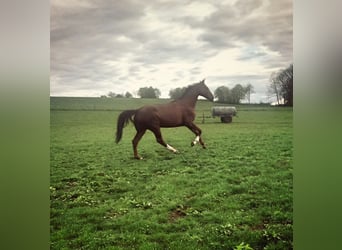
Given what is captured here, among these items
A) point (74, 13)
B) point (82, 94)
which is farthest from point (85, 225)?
point (74, 13)

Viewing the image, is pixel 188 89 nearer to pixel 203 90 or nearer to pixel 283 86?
pixel 203 90

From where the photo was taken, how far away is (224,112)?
11.0 ft

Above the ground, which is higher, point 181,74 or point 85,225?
point 181,74

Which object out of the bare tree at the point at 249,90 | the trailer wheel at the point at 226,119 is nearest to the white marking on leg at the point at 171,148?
the trailer wheel at the point at 226,119

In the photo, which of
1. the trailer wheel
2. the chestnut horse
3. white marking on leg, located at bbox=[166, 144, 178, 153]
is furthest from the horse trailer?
white marking on leg, located at bbox=[166, 144, 178, 153]

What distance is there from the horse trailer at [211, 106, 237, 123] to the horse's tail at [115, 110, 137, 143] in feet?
2.33

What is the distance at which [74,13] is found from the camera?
10.6ft

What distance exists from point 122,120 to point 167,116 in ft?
1.31

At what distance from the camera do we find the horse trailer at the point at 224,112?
131 inches

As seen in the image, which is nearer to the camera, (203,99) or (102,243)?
(102,243)
